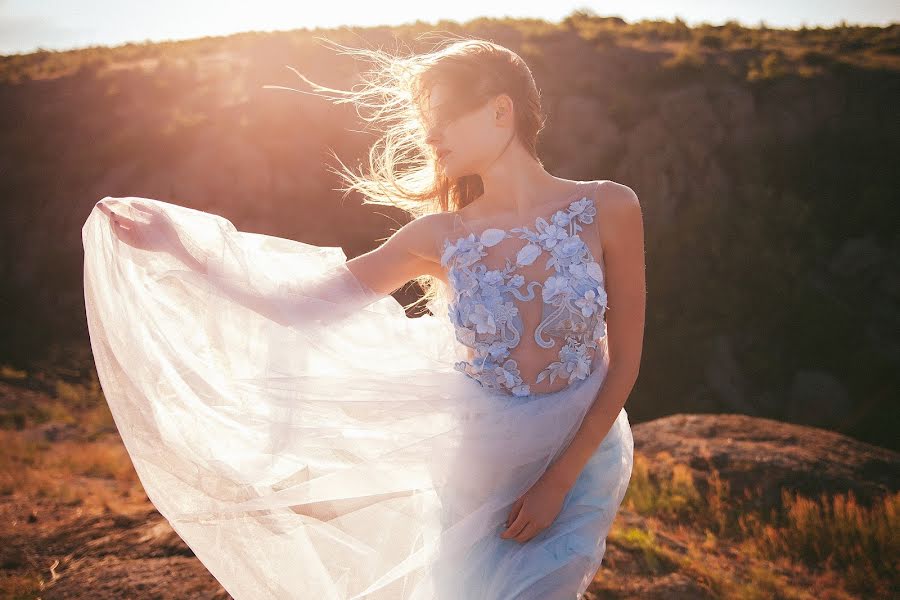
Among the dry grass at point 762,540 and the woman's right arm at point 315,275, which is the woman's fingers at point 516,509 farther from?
the dry grass at point 762,540

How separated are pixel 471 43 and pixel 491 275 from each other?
763mm

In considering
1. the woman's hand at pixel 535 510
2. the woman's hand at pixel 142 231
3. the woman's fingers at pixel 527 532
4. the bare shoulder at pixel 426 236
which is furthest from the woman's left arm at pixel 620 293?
the woman's hand at pixel 142 231

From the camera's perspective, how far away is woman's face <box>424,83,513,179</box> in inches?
87.7

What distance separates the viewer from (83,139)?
60.4ft

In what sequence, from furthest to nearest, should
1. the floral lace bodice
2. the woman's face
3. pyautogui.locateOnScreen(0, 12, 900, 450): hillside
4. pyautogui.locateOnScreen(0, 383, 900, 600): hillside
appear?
1. pyautogui.locateOnScreen(0, 12, 900, 450): hillside
2. pyautogui.locateOnScreen(0, 383, 900, 600): hillside
3. the woman's face
4. the floral lace bodice

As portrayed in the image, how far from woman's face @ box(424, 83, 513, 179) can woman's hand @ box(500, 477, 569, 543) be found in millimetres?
1008

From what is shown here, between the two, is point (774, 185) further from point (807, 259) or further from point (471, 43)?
point (471, 43)

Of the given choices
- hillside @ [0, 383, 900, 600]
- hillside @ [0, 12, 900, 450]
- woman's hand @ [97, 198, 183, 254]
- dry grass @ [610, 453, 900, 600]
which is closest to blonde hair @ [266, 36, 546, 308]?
woman's hand @ [97, 198, 183, 254]

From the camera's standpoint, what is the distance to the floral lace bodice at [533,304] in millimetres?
2105

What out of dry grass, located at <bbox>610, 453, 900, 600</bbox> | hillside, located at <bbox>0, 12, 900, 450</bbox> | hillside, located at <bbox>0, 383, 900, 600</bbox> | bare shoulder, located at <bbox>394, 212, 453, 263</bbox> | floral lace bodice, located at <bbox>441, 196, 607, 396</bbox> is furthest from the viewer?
hillside, located at <bbox>0, 12, 900, 450</bbox>

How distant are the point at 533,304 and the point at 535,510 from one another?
603 mm

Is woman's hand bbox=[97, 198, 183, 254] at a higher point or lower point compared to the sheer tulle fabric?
higher

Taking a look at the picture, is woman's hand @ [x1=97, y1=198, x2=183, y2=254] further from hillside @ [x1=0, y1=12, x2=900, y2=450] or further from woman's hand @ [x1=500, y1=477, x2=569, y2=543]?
hillside @ [x1=0, y1=12, x2=900, y2=450]

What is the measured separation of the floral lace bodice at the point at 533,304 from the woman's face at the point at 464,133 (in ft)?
0.85
